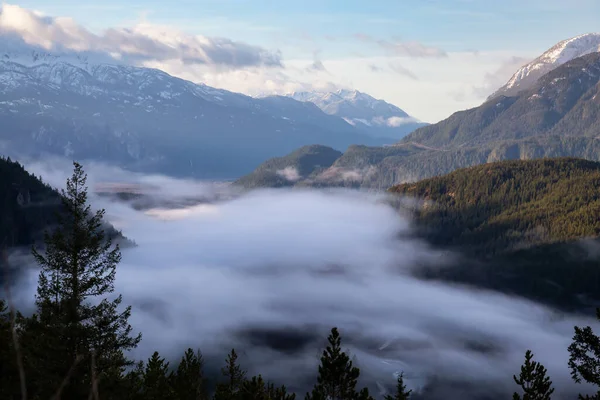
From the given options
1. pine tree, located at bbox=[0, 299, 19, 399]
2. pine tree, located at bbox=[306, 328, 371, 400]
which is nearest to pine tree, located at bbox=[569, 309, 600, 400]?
pine tree, located at bbox=[306, 328, 371, 400]

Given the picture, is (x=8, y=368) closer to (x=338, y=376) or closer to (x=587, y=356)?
(x=338, y=376)

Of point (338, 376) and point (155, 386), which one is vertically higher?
point (338, 376)

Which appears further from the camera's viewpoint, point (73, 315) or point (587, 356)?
point (587, 356)

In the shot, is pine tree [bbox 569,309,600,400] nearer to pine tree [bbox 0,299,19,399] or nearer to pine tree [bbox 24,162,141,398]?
pine tree [bbox 24,162,141,398]

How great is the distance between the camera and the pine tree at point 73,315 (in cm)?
3828

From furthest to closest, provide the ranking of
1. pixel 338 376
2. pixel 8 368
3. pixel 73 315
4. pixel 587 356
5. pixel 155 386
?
pixel 155 386
pixel 338 376
pixel 587 356
pixel 8 368
pixel 73 315

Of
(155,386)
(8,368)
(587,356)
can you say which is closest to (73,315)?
(8,368)

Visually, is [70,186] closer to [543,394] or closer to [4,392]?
[4,392]

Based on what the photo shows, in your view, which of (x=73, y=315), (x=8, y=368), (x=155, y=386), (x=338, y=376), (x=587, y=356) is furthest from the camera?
(x=155, y=386)

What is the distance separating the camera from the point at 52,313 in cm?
4053

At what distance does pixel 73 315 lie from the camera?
39594mm

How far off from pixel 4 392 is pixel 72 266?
30.7 feet

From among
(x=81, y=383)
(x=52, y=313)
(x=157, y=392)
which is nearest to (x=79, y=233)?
(x=52, y=313)

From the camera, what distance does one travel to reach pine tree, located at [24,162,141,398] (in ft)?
126
